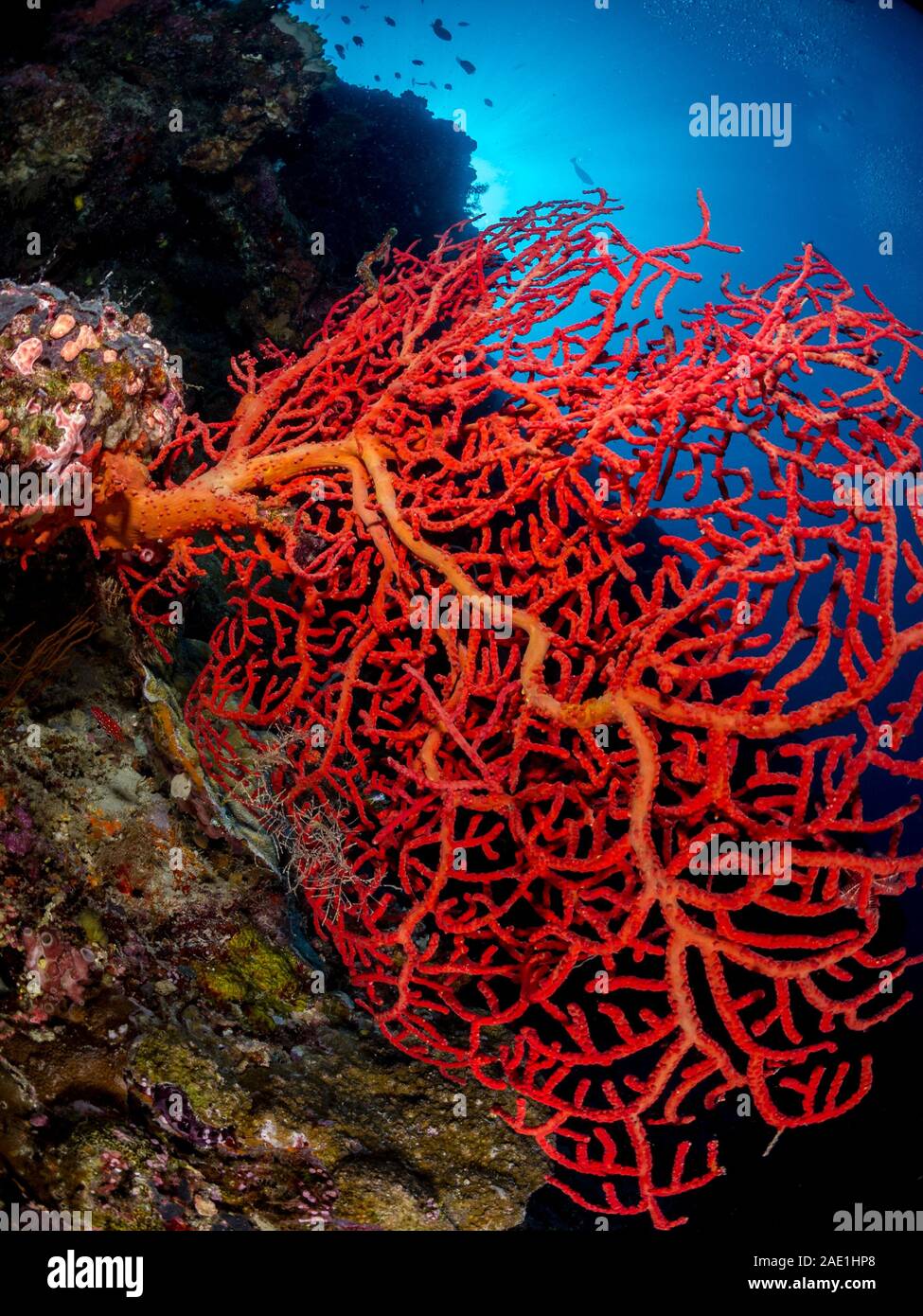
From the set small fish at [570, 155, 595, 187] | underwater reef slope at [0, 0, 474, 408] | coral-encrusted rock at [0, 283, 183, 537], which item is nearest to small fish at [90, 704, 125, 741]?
coral-encrusted rock at [0, 283, 183, 537]

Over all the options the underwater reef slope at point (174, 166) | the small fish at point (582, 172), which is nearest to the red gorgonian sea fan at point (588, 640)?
the underwater reef slope at point (174, 166)

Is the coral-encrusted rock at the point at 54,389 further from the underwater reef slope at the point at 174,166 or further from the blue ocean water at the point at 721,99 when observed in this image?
the blue ocean water at the point at 721,99

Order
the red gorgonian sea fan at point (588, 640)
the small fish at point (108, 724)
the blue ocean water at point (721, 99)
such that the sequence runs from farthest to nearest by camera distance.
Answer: the blue ocean water at point (721, 99) → the small fish at point (108, 724) → the red gorgonian sea fan at point (588, 640)

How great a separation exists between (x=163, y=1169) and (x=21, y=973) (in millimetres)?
1059

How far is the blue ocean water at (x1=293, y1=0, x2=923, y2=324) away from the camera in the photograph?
34.4 m

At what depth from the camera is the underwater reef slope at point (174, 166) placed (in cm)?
700

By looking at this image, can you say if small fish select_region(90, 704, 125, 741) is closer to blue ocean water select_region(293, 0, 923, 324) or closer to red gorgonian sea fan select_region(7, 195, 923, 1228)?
red gorgonian sea fan select_region(7, 195, 923, 1228)

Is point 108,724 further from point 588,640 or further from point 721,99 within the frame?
point 721,99

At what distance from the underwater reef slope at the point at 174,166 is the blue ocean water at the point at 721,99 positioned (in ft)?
101

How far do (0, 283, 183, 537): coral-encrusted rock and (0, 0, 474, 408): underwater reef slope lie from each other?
4.09m

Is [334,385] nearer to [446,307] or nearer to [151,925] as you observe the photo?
[446,307]

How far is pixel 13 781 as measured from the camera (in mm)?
3371

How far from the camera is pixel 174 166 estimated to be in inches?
290

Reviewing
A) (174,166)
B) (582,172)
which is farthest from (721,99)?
(174,166)
